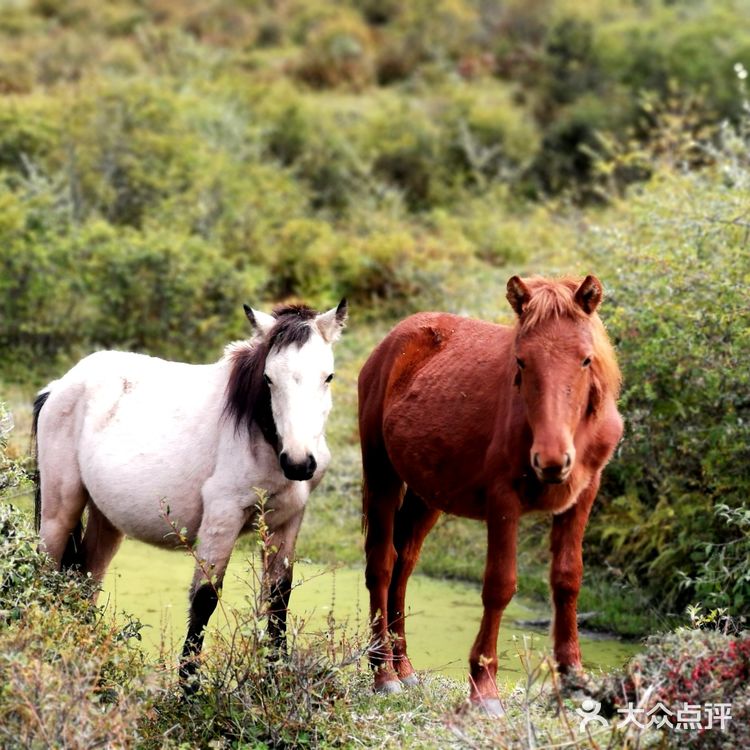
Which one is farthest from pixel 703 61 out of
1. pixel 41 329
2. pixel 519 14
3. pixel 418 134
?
pixel 41 329

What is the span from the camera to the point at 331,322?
5117 millimetres

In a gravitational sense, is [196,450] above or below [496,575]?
above

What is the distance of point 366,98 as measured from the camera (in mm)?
24125

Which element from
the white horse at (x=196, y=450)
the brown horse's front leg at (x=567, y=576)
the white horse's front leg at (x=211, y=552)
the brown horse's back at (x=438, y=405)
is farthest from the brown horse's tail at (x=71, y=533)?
the brown horse's front leg at (x=567, y=576)

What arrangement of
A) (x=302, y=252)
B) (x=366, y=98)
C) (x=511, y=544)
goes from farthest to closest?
(x=366, y=98)
(x=302, y=252)
(x=511, y=544)

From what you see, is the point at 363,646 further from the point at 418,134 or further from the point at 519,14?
the point at 519,14

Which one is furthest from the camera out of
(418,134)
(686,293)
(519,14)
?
(519,14)

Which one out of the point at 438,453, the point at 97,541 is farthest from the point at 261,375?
the point at 97,541

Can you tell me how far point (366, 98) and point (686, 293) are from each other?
17741 millimetres

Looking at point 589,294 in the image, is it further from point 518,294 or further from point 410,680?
point 410,680

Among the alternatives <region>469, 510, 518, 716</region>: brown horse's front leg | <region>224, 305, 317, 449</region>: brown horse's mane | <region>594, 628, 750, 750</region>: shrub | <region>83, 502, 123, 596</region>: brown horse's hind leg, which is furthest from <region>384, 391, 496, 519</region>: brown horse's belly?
<region>83, 502, 123, 596</region>: brown horse's hind leg

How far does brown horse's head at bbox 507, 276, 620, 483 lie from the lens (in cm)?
413

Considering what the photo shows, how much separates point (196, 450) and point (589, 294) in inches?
76.9

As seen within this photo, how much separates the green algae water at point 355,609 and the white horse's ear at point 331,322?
1.55 m
